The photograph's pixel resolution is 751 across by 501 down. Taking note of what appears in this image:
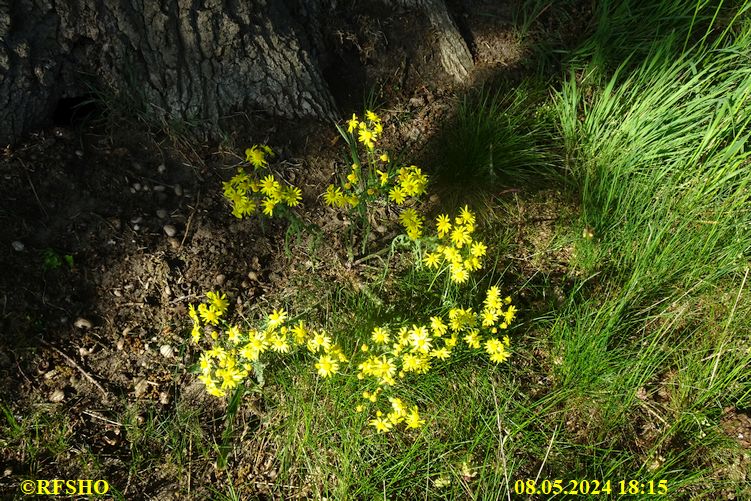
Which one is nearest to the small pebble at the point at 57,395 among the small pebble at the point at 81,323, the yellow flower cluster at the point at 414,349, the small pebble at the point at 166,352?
the small pebble at the point at 81,323

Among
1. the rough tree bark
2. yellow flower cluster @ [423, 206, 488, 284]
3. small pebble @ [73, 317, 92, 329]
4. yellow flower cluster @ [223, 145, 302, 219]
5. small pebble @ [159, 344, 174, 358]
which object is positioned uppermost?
the rough tree bark

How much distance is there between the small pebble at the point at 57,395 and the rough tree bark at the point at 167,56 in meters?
1.04

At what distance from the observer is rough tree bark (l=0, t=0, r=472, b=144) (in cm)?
209

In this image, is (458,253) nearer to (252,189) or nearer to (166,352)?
(252,189)

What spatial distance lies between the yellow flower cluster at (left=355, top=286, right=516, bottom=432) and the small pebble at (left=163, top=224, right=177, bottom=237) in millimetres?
985

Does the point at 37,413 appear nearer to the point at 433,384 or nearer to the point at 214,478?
the point at 214,478

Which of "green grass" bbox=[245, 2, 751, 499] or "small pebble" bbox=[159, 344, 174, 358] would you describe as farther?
"small pebble" bbox=[159, 344, 174, 358]

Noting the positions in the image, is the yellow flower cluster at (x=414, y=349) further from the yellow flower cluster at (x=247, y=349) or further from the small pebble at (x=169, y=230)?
the small pebble at (x=169, y=230)

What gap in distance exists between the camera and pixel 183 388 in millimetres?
2115

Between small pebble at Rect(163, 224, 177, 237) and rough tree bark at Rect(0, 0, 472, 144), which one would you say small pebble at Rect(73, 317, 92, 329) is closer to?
small pebble at Rect(163, 224, 177, 237)

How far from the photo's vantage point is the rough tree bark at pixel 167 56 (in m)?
2.09

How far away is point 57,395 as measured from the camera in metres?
2.01

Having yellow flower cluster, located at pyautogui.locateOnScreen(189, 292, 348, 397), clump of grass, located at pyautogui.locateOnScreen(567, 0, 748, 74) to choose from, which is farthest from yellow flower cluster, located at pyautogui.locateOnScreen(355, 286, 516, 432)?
clump of grass, located at pyautogui.locateOnScreen(567, 0, 748, 74)

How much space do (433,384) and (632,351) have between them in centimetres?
81
